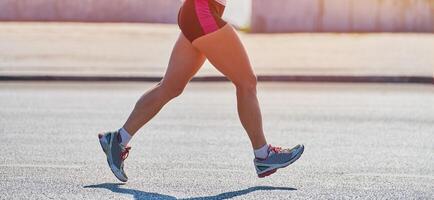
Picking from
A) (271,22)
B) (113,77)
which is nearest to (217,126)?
(113,77)

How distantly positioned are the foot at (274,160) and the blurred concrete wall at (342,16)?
1220 inches

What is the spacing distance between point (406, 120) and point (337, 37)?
2360 cm

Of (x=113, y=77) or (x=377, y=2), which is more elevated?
(x=113, y=77)

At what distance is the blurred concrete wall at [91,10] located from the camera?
43375mm

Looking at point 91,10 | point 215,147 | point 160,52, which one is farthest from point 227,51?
point 91,10

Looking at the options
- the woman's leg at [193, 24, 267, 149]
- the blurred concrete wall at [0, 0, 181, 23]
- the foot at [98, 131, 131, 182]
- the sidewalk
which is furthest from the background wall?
the woman's leg at [193, 24, 267, 149]

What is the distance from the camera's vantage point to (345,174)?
8.39 metres

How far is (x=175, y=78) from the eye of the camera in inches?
306

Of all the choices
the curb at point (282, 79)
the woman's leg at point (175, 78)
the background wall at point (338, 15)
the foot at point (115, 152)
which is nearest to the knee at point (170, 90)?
the woman's leg at point (175, 78)

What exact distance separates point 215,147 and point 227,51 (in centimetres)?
258

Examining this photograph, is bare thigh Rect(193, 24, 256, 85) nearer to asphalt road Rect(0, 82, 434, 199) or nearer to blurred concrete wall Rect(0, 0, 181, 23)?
asphalt road Rect(0, 82, 434, 199)

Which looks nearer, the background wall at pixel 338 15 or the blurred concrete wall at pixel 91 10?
the background wall at pixel 338 15

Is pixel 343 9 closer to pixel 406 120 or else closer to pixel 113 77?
pixel 113 77

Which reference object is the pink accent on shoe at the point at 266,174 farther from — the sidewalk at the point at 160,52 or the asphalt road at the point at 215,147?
the sidewalk at the point at 160,52
